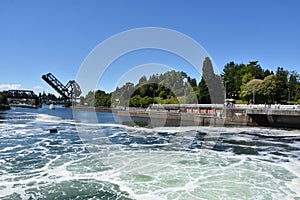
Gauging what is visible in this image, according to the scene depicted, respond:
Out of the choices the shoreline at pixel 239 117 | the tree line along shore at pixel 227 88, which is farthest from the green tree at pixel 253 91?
the shoreline at pixel 239 117

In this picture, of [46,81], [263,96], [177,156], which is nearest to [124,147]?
[177,156]

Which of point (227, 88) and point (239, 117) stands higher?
point (227, 88)

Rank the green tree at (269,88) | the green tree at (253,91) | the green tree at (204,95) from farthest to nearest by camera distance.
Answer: the green tree at (204,95) < the green tree at (253,91) < the green tree at (269,88)

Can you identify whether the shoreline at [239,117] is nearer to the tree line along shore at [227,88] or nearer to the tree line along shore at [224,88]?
the tree line along shore at [227,88]

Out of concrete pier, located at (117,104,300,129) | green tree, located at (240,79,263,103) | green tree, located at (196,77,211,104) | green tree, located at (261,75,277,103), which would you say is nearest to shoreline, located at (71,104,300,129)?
concrete pier, located at (117,104,300,129)

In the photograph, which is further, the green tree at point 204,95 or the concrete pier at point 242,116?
the green tree at point 204,95

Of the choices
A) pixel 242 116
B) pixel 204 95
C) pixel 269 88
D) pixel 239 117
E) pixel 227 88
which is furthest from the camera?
pixel 227 88

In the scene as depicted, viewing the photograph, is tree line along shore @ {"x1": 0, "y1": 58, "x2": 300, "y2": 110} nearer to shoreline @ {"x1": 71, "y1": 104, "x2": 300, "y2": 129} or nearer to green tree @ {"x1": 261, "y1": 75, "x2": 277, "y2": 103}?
green tree @ {"x1": 261, "y1": 75, "x2": 277, "y2": 103}

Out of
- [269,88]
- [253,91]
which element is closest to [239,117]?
[253,91]

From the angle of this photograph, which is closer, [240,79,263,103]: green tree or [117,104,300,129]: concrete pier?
[117,104,300,129]: concrete pier

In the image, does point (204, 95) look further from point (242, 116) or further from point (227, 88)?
point (242, 116)

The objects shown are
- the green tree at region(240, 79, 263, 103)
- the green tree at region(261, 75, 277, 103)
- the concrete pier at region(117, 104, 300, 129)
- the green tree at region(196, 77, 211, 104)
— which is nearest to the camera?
the concrete pier at region(117, 104, 300, 129)

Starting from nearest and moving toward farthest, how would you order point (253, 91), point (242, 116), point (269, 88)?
point (242, 116) < point (253, 91) < point (269, 88)

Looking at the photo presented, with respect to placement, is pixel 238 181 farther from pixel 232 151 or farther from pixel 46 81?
pixel 46 81
